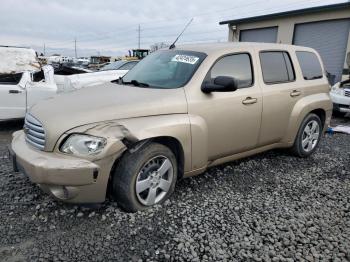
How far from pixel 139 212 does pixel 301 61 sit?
3.38 meters

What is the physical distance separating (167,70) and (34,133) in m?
1.68

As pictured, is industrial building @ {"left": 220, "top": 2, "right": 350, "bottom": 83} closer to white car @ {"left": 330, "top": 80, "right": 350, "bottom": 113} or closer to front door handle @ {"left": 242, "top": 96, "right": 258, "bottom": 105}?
white car @ {"left": 330, "top": 80, "right": 350, "bottom": 113}

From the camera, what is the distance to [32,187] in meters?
3.78

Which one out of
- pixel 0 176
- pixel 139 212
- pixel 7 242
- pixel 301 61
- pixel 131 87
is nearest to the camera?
pixel 7 242

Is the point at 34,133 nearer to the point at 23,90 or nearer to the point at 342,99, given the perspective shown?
the point at 23,90

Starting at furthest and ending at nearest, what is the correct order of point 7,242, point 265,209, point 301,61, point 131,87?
1. point 301,61
2. point 131,87
3. point 265,209
4. point 7,242

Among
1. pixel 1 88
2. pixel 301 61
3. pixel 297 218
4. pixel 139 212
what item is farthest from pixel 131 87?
pixel 1 88

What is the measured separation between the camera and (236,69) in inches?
155

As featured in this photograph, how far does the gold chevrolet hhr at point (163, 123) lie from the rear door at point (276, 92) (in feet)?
0.05

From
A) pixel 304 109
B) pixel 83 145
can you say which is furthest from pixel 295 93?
pixel 83 145

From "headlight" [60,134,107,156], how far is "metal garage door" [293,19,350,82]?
562 inches

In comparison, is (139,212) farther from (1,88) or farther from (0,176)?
(1,88)

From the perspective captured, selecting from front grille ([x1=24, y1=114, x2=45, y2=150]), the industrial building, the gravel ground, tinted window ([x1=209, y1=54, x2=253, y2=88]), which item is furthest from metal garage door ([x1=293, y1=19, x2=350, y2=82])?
front grille ([x1=24, y1=114, x2=45, y2=150])

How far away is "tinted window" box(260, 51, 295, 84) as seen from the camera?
4.27 m
